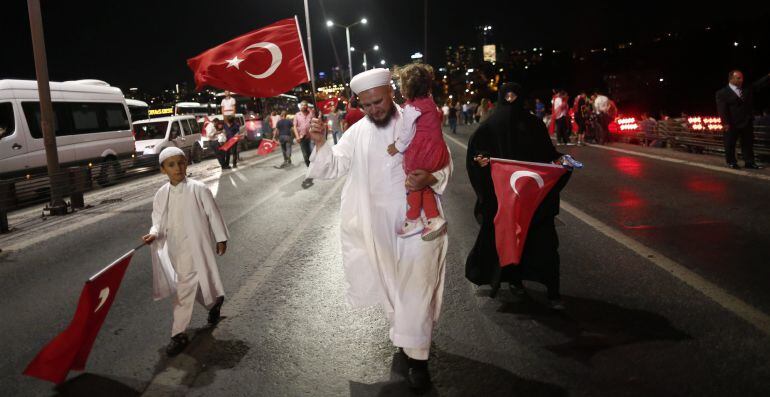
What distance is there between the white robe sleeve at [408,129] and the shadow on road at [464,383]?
137 cm

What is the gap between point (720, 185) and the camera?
9.56 m

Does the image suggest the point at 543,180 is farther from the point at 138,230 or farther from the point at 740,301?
the point at 138,230

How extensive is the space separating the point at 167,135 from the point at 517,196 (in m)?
20.0

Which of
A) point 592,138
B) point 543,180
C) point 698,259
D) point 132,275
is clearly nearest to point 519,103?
point 543,180

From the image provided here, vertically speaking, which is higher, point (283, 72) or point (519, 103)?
point (283, 72)

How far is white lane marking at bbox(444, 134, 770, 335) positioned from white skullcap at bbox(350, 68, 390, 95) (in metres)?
2.94

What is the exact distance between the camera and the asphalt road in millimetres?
3484

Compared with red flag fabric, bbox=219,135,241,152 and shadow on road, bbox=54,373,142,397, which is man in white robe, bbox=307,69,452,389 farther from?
red flag fabric, bbox=219,135,241,152

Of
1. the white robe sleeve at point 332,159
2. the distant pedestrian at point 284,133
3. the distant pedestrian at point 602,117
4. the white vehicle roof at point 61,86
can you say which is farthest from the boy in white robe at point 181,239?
the distant pedestrian at point 602,117

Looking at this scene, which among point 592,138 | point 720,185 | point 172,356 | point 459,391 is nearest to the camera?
point 459,391

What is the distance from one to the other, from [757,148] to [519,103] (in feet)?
33.5

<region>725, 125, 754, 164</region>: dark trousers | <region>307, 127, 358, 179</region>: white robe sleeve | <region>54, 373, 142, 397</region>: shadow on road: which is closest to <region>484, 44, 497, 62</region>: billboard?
<region>725, 125, 754, 164</region>: dark trousers

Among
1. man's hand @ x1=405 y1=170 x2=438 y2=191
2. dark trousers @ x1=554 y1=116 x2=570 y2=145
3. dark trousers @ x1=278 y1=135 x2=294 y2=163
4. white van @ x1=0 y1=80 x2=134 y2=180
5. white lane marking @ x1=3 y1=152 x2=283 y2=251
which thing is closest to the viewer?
man's hand @ x1=405 y1=170 x2=438 y2=191

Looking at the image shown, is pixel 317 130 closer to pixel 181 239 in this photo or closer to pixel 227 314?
pixel 181 239
